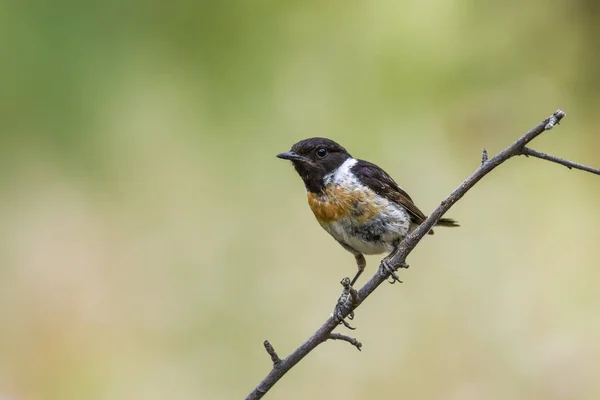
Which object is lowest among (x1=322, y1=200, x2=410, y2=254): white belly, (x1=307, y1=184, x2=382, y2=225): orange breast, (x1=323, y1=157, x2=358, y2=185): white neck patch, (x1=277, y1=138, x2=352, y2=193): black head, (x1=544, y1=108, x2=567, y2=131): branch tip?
(x1=322, y1=200, x2=410, y2=254): white belly

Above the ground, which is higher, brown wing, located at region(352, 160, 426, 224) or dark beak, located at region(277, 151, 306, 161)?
dark beak, located at region(277, 151, 306, 161)

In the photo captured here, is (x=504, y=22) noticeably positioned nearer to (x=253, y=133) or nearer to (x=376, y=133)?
(x=376, y=133)

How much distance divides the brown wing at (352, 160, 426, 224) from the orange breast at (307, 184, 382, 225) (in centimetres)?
6

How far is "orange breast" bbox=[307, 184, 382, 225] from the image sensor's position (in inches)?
117

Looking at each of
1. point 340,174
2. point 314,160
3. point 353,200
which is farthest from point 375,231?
point 314,160

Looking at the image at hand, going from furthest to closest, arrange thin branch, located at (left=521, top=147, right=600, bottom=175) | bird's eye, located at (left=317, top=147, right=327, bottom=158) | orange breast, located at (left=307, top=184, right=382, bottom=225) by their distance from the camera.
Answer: bird's eye, located at (left=317, top=147, right=327, bottom=158), orange breast, located at (left=307, top=184, right=382, bottom=225), thin branch, located at (left=521, top=147, right=600, bottom=175)

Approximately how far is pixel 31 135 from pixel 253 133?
171cm

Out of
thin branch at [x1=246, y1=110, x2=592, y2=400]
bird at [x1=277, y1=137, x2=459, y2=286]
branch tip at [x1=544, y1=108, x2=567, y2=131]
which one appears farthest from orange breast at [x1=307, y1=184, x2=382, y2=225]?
branch tip at [x1=544, y1=108, x2=567, y2=131]

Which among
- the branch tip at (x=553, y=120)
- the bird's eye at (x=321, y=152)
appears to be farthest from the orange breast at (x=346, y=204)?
the branch tip at (x=553, y=120)

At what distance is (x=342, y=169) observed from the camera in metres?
3.13

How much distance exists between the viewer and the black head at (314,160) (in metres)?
3.07

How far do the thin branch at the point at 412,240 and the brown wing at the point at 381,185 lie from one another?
2.58ft

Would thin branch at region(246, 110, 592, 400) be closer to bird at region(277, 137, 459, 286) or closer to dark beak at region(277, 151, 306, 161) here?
bird at region(277, 137, 459, 286)

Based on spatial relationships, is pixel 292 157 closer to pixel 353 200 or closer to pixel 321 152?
pixel 321 152
